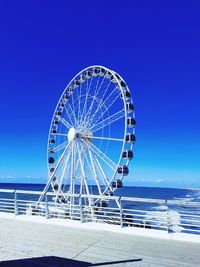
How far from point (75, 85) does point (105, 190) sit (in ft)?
21.4

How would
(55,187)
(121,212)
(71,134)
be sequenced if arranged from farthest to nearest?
1. (55,187)
2. (71,134)
3. (121,212)

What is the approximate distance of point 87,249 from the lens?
239 inches

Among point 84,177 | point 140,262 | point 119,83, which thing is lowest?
point 140,262

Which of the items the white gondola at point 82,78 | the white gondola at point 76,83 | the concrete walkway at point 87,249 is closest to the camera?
the concrete walkway at point 87,249

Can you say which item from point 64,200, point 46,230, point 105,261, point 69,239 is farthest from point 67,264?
point 64,200

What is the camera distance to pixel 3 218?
31.0 ft

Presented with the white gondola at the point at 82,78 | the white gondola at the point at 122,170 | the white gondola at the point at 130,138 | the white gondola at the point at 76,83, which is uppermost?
the white gondola at the point at 82,78

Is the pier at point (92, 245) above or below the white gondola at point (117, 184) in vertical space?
below

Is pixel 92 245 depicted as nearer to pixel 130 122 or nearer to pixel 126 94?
pixel 130 122

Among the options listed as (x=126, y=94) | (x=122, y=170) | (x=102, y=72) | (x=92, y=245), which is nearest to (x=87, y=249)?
(x=92, y=245)

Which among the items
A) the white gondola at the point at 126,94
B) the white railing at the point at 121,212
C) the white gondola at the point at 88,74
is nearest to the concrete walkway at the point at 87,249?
the white railing at the point at 121,212

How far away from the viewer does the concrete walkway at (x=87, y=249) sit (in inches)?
209

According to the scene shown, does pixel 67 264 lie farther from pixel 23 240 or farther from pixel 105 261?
pixel 23 240

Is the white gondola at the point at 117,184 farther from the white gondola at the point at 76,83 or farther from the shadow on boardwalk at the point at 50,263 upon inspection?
the shadow on boardwalk at the point at 50,263
